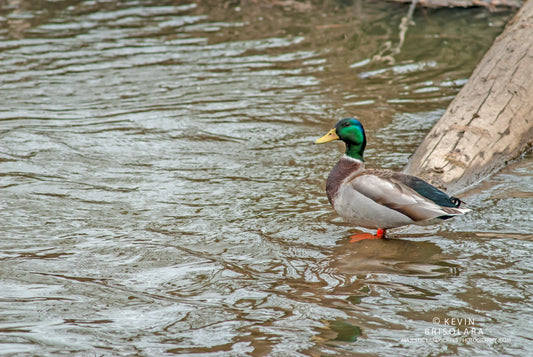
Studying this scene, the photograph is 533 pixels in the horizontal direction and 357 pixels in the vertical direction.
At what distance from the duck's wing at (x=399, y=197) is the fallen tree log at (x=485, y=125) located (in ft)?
2.68

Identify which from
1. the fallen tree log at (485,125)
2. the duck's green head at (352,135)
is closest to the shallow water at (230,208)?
the fallen tree log at (485,125)

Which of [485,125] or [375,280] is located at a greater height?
[485,125]

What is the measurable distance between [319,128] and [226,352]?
4.36 metres

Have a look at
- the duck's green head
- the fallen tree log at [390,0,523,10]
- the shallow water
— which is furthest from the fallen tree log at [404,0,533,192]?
the fallen tree log at [390,0,523,10]

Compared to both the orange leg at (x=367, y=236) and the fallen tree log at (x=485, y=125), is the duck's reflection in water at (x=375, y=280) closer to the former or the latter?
the orange leg at (x=367, y=236)

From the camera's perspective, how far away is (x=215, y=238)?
4836 millimetres

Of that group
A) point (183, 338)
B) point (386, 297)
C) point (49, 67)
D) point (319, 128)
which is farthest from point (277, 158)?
point (49, 67)

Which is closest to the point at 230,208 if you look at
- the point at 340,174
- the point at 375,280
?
the point at 340,174

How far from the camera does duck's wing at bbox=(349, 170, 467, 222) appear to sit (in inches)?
173

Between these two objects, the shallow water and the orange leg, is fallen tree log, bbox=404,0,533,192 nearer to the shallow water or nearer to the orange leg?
the shallow water

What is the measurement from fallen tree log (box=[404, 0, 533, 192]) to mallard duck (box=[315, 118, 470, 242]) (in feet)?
2.55

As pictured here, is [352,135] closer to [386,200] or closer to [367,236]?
[386,200]

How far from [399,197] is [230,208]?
155 centimetres

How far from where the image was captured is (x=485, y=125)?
5891mm
